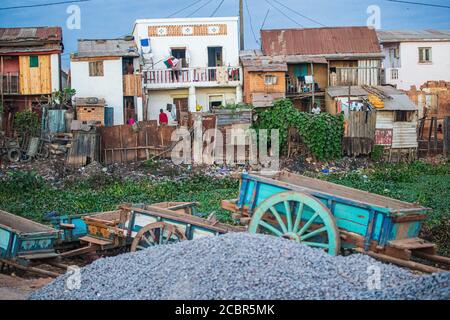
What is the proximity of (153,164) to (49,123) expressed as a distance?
19.8 ft

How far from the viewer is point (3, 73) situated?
34.9m

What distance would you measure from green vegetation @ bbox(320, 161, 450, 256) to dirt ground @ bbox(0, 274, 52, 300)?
794cm

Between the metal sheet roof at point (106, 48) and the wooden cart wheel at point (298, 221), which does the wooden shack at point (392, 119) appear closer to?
the metal sheet roof at point (106, 48)

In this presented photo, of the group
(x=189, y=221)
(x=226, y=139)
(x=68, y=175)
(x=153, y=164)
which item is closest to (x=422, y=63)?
(x=226, y=139)

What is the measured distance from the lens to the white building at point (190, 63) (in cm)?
3597

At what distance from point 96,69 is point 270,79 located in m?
9.04

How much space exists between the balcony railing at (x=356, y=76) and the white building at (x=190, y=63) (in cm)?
551

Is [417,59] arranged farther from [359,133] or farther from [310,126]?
[310,126]

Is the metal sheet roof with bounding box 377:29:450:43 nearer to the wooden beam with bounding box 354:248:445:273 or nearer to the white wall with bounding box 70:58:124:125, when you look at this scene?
the white wall with bounding box 70:58:124:125

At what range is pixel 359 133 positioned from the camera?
31.5 metres

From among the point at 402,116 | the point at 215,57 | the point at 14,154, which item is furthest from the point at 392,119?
the point at 14,154

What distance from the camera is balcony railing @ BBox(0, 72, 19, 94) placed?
34719mm

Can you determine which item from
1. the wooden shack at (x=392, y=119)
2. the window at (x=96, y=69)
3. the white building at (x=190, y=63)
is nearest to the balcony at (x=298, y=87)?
the white building at (x=190, y=63)
